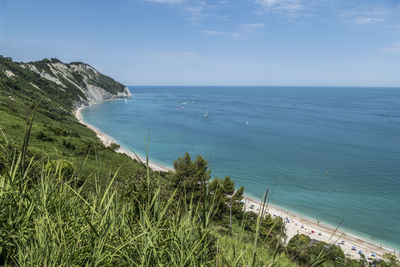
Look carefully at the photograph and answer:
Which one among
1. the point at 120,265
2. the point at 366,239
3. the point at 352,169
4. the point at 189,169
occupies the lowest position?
the point at 366,239

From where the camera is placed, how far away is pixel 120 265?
2.19 m

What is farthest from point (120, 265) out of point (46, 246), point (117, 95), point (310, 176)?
point (117, 95)

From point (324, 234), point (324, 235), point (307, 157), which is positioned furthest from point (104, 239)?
point (307, 157)

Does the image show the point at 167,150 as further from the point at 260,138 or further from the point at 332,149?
the point at 332,149

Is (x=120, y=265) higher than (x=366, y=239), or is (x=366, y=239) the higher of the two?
(x=120, y=265)

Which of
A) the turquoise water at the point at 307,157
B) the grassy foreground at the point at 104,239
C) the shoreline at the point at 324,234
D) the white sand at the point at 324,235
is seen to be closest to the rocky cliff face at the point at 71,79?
the turquoise water at the point at 307,157

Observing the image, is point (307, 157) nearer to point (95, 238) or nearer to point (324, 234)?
point (324, 234)

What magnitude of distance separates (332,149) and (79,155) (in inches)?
2272

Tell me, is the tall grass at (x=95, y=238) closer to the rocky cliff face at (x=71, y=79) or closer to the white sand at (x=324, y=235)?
the white sand at (x=324, y=235)

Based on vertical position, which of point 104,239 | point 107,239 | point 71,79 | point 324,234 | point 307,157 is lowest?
point 324,234

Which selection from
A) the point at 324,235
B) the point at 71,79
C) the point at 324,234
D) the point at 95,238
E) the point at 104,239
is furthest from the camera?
the point at 71,79

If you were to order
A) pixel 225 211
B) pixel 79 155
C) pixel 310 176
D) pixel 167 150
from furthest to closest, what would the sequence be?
pixel 167 150
pixel 310 176
pixel 79 155
pixel 225 211

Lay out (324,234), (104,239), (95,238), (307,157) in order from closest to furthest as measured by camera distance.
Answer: (104,239) → (95,238) → (324,234) → (307,157)

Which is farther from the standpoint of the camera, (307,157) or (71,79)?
(71,79)
